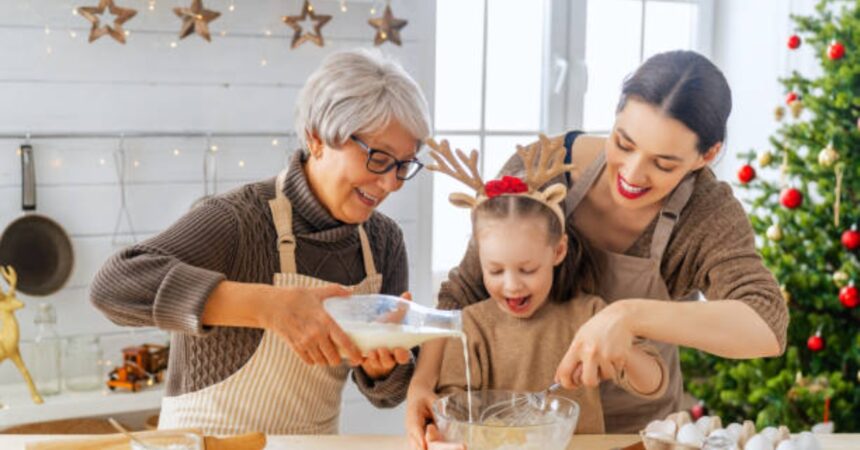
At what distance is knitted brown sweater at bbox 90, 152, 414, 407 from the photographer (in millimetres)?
1764

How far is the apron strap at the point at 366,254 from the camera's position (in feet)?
6.93

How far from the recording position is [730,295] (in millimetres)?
1858

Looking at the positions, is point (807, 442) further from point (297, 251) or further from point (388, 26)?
point (388, 26)

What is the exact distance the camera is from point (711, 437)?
1.64m

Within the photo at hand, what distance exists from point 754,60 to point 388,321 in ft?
10.3

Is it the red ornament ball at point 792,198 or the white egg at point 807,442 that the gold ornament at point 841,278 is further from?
the white egg at point 807,442

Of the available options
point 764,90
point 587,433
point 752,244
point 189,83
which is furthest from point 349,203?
point 764,90

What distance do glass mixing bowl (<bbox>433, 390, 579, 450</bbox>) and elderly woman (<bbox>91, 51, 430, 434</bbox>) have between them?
0.51 feet

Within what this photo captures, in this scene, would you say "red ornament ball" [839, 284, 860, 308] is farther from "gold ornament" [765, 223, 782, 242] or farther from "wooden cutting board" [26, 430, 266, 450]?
"wooden cutting board" [26, 430, 266, 450]

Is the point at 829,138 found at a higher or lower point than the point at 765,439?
higher

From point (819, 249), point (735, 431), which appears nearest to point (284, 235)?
point (735, 431)

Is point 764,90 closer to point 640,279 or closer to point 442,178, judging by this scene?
point 442,178

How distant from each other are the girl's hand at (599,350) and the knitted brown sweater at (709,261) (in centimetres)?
28

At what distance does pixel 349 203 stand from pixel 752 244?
781mm
